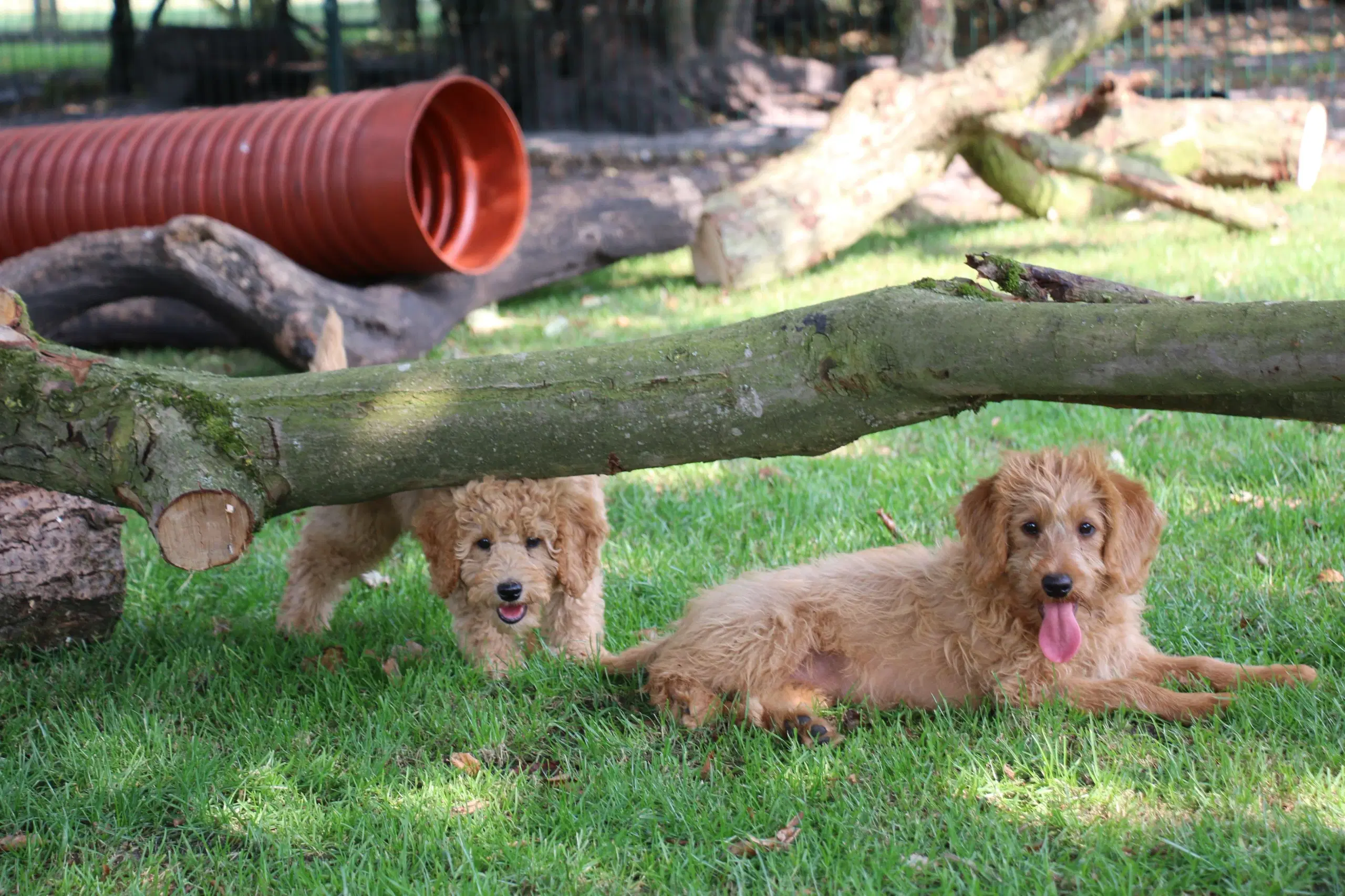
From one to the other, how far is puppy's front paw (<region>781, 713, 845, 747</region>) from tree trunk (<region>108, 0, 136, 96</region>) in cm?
1770

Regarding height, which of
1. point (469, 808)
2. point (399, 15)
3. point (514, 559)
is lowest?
point (469, 808)

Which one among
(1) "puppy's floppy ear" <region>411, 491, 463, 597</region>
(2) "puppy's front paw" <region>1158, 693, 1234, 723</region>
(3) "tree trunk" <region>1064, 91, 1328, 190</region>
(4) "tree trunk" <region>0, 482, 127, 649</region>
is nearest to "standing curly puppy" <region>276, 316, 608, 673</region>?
(1) "puppy's floppy ear" <region>411, 491, 463, 597</region>

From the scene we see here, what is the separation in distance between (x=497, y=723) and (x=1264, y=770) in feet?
7.19

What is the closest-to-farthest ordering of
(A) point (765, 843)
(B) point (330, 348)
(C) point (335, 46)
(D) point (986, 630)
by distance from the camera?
(A) point (765, 843) < (D) point (986, 630) < (B) point (330, 348) < (C) point (335, 46)

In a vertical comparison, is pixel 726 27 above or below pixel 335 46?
above

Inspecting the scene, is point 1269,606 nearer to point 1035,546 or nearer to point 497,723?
point 1035,546

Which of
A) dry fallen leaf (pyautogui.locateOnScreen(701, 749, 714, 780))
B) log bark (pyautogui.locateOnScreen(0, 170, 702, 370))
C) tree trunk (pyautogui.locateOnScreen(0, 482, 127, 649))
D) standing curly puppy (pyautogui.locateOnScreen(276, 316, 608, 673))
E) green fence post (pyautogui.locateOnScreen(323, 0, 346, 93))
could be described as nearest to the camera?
dry fallen leaf (pyautogui.locateOnScreen(701, 749, 714, 780))

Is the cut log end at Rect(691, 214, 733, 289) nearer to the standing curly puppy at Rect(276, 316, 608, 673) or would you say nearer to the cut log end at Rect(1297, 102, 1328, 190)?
the standing curly puppy at Rect(276, 316, 608, 673)

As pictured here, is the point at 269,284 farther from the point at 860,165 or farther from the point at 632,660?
the point at 860,165

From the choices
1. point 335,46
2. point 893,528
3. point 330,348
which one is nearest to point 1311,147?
point 893,528

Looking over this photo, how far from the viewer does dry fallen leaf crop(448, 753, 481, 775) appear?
3.65 metres

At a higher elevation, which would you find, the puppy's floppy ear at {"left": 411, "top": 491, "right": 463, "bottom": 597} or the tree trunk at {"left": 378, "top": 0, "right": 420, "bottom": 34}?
the tree trunk at {"left": 378, "top": 0, "right": 420, "bottom": 34}

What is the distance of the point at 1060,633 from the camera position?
146 inches

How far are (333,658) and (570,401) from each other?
1.54m
